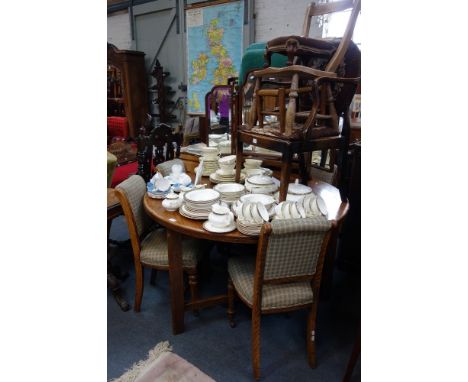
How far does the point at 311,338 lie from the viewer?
62.5 inches

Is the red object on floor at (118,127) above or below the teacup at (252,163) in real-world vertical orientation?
above

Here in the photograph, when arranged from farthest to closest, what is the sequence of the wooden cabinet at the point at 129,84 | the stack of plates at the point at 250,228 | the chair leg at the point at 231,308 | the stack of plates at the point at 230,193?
the wooden cabinet at the point at 129,84, the chair leg at the point at 231,308, the stack of plates at the point at 230,193, the stack of plates at the point at 250,228

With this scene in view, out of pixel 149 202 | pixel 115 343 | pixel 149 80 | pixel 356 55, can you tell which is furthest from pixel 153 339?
pixel 149 80

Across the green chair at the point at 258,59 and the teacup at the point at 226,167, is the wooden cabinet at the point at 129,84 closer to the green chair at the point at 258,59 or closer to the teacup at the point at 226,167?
the green chair at the point at 258,59

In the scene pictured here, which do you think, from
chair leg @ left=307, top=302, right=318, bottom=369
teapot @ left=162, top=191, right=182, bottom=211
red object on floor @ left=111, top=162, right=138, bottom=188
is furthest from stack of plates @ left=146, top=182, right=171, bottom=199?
red object on floor @ left=111, top=162, right=138, bottom=188

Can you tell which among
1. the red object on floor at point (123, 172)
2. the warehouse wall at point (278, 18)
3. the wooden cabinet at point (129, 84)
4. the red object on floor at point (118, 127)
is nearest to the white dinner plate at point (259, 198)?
the red object on floor at point (123, 172)

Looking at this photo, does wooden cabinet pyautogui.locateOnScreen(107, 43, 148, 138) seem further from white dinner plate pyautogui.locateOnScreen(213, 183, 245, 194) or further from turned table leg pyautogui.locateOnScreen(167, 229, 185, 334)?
turned table leg pyautogui.locateOnScreen(167, 229, 185, 334)

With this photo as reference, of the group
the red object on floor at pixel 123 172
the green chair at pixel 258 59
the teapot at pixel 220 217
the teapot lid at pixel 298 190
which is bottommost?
the red object on floor at pixel 123 172

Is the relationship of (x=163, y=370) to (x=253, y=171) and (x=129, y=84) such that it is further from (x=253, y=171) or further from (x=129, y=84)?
(x=129, y=84)

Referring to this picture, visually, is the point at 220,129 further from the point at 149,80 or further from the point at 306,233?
the point at 149,80

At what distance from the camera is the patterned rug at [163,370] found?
1547mm

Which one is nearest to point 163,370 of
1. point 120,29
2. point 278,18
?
point 278,18

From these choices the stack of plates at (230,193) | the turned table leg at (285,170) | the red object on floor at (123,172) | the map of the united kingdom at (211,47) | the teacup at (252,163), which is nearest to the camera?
the turned table leg at (285,170)

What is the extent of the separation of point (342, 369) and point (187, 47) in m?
5.25
